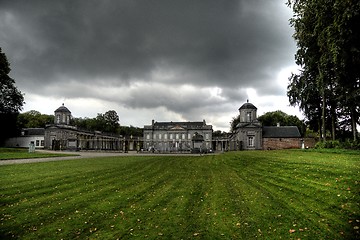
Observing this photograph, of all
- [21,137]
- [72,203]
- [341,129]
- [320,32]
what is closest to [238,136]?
[341,129]

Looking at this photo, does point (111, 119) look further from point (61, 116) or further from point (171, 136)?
point (61, 116)

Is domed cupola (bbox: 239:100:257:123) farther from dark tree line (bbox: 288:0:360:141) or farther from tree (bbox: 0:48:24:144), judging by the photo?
tree (bbox: 0:48:24:144)

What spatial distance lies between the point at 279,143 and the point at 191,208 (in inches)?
1992

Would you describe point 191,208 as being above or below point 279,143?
below

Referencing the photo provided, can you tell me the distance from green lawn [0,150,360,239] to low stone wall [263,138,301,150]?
4442 cm

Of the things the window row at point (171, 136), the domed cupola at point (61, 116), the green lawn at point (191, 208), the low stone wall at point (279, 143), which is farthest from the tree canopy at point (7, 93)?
the low stone wall at point (279, 143)

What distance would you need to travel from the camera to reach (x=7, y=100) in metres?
46.5

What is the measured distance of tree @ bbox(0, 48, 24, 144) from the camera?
43.3 meters

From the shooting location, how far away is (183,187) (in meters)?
10.6

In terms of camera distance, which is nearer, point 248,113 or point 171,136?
point 248,113

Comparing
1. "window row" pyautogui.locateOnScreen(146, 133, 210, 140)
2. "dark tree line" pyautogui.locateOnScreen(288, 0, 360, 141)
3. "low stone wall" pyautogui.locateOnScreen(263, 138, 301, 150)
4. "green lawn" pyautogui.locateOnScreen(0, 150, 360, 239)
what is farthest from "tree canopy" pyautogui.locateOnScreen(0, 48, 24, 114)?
"low stone wall" pyautogui.locateOnScreen(263, 138, 301, 150)

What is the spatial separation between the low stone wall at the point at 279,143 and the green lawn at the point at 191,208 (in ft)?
146

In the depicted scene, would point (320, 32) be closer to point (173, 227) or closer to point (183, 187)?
point (183, 187)

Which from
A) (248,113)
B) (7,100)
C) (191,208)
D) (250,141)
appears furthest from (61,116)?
(191,208)
